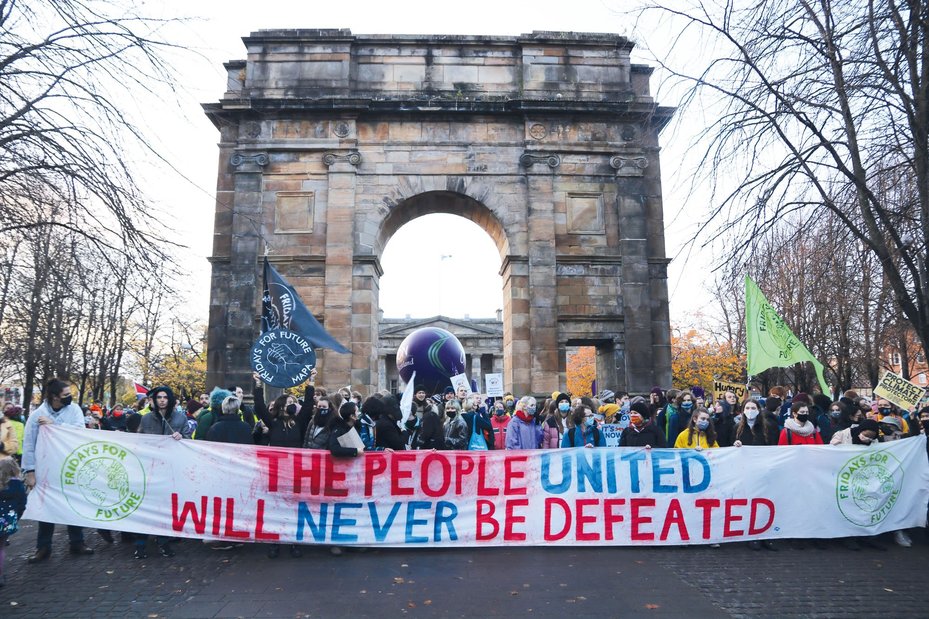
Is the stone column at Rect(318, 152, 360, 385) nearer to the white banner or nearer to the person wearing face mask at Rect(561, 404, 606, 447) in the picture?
the person wearing face mask at Rect(561, 404, 606, 447)

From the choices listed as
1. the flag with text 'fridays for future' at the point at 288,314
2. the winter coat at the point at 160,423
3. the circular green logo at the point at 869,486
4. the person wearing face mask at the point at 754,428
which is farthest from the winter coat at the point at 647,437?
the winter coat at the point at 160,423

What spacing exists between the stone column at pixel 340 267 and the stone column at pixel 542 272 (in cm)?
528

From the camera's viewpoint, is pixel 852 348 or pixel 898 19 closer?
pixel 898 19

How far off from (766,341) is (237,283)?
15285mm

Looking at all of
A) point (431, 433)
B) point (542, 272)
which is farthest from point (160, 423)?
point (542, 272)

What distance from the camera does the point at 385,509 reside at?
820 centimetres

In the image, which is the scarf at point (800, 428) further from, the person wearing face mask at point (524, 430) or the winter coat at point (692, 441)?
the person wearing face mask at point (524, 430)

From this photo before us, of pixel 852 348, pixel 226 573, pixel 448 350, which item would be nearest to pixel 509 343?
pixel 448 350

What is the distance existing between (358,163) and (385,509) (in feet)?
48.9

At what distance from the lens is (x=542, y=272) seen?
20.7 m

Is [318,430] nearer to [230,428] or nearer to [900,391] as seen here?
[230,428]

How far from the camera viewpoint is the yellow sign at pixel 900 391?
11391 millimetres

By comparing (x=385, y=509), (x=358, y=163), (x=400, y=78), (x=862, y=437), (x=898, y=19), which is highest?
(x=400, y=78)

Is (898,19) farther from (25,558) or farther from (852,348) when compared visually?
(852,348)
